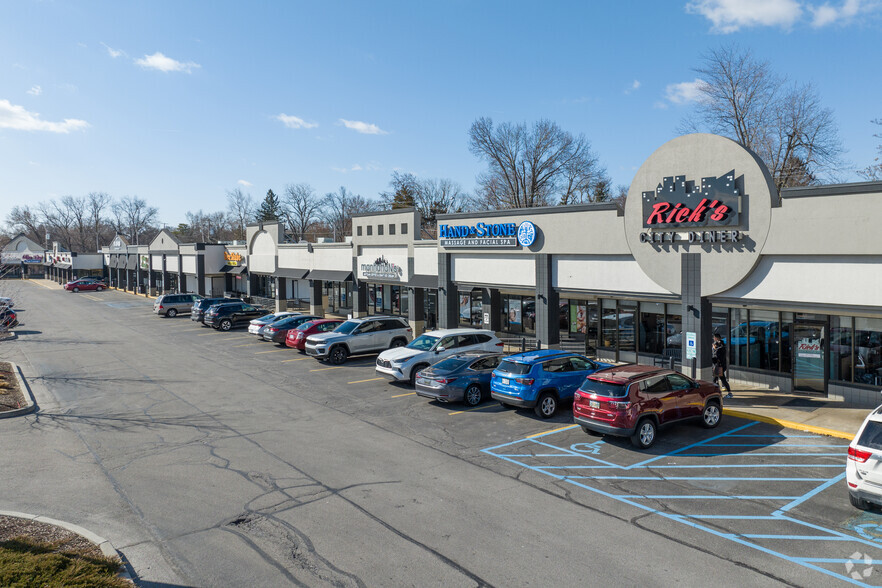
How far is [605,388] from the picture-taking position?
1299cm

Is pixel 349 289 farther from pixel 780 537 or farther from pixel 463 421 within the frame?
pixel 780 537

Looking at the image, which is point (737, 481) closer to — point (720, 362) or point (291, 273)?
point (720, 362)

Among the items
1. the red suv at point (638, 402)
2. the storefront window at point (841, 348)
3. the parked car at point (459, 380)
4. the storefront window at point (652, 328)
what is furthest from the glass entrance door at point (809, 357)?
the parked car at point (459, 380)

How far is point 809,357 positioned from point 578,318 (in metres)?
9.69

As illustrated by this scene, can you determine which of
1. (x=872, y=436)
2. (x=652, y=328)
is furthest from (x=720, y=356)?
(x=872, y=436)

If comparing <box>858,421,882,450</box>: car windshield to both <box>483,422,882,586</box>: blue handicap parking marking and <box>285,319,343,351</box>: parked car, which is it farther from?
<box>285,319,343,351</box>: parked car

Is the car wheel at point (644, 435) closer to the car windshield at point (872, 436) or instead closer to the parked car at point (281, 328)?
the car windshield at point (872, 436)

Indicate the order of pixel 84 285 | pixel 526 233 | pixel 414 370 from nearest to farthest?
1. pixel 414 370
2. pixel 526 233
3. pixel 84 285

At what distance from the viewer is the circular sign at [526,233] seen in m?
22.1

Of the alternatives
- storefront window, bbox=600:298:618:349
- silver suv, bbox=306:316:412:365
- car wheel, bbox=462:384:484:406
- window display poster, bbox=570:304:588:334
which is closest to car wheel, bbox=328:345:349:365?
silver suv, bbox=306:316:412:365

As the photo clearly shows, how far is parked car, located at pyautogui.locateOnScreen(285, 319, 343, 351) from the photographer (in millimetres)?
25984

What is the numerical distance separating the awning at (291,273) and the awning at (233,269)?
709 cm

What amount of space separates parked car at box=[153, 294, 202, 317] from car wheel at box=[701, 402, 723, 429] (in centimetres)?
3697

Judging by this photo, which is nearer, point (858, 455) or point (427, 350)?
point (858, 455)
